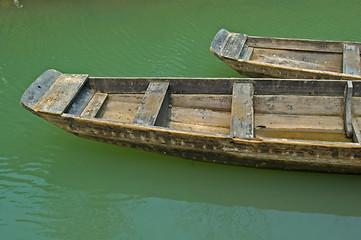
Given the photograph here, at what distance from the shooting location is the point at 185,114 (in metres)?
5.27

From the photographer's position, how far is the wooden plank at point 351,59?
18.4 ft

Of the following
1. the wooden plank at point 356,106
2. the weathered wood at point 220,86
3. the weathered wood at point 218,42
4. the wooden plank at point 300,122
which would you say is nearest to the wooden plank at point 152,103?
the weathered wood at point 220,86

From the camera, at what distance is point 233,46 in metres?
6.28

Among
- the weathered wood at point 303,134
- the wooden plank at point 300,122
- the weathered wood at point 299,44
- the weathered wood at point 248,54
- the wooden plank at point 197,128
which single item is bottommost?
the wooden plank at point 197,128

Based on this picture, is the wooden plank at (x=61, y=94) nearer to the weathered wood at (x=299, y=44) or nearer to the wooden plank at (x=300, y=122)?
the wooden plank at (x=300, y=122)

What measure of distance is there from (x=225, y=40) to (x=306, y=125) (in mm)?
2538

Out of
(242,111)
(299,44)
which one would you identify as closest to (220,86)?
(242,111)

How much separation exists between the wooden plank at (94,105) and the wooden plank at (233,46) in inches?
94.0

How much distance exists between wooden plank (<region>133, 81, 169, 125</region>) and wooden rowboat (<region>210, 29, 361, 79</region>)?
1.54 metres

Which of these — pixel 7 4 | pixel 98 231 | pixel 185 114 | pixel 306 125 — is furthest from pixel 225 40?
pixel 7 4

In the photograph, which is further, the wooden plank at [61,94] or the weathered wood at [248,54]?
the weathered wood at [248,54]

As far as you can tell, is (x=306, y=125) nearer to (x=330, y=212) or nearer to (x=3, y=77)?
(x=330, y=212)

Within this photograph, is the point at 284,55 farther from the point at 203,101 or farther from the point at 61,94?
the point at 61,94

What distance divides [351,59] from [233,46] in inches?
85.9
